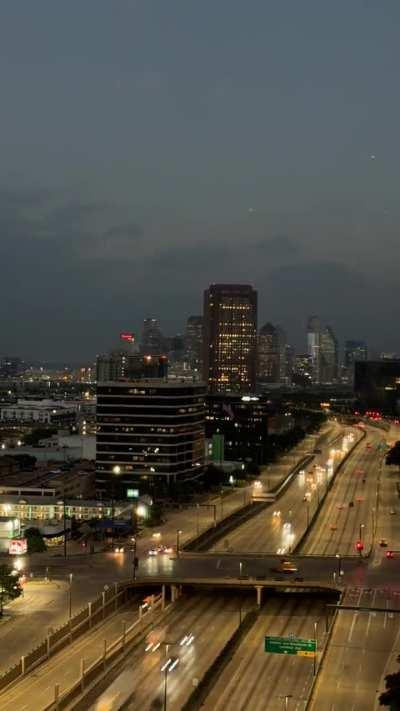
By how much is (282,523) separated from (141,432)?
13360 millimetres

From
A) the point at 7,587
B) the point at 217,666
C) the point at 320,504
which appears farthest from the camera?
the point at 320,504

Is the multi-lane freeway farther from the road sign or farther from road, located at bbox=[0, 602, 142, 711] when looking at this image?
the road sign

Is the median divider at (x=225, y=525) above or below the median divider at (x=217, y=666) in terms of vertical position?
above

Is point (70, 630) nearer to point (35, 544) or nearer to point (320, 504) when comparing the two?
point (35, 544)

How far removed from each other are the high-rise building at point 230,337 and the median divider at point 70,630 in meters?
128

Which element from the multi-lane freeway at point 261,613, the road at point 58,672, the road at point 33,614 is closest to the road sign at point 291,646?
the multi-lane freeway at point 261,613

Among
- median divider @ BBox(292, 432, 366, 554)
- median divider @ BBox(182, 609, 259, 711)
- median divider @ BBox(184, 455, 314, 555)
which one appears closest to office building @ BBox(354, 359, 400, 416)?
median divider @ BBox(292, 432, 366, 554)

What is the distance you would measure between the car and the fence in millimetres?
5154

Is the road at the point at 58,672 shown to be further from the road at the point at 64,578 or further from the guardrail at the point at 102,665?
the road at the point at 64,578

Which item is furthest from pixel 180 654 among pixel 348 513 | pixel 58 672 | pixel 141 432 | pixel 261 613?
pixel 141 432

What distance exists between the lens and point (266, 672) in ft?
78.4

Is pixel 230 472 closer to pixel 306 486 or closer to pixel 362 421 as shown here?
pixel 306 486

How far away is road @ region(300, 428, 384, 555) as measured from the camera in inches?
1601

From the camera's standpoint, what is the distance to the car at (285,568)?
31812 mm
